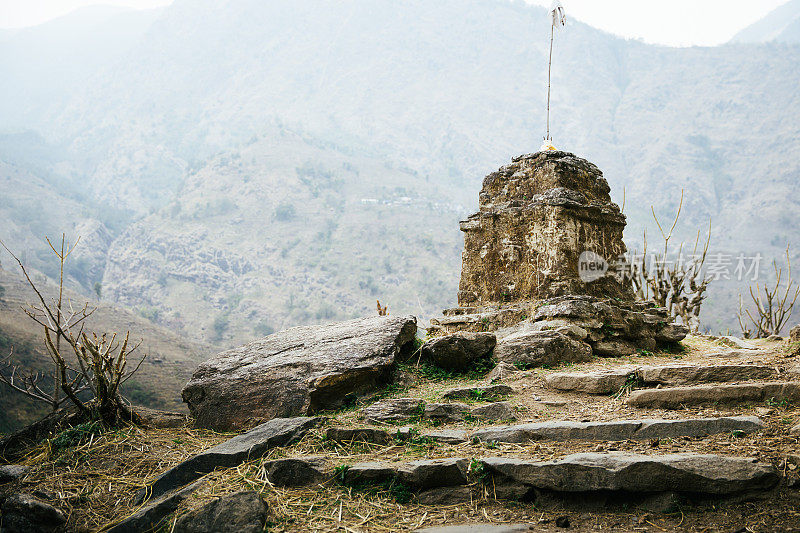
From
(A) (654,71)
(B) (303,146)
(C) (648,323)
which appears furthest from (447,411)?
(A) (654,71)

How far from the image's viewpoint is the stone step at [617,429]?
3438 millimetres

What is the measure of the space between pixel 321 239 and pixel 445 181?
30195mm

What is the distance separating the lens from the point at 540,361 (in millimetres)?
5555

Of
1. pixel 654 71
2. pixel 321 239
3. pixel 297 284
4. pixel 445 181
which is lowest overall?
pixel 297 284

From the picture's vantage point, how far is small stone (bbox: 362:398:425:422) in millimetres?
4449

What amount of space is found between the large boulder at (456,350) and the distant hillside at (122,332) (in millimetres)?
7873

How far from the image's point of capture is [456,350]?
5551mm

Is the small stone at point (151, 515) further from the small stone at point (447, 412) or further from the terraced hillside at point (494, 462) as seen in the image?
the small stone at point (447, 412)

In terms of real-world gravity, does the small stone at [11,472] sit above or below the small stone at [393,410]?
below

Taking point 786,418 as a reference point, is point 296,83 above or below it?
above

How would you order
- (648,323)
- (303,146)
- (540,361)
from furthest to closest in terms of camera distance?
(303,146) < (648,323) < (540,361)

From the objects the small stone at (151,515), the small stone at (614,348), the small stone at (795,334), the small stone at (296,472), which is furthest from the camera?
the small stone at (795,334)

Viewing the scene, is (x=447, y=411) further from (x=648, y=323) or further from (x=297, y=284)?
(x=297, y=284)

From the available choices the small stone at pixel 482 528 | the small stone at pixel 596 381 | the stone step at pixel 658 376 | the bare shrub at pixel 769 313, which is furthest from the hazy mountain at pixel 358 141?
the small stone at pixel 482 528
